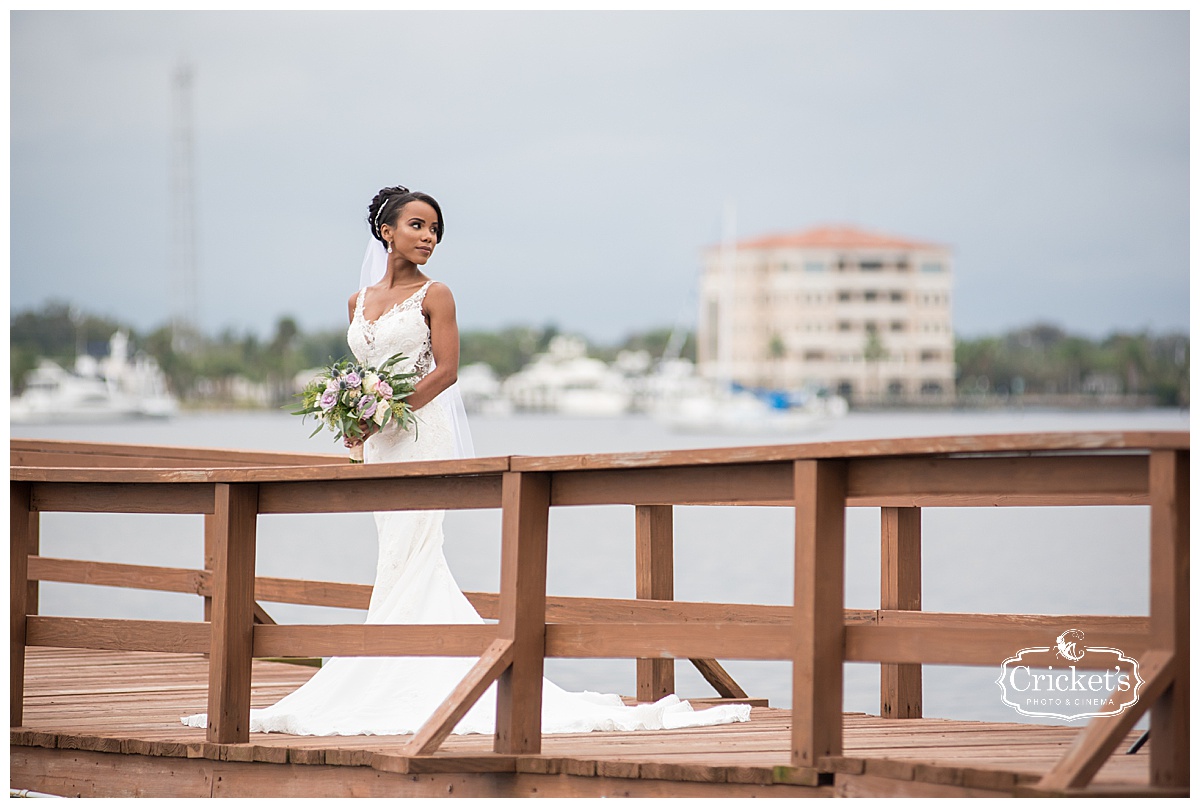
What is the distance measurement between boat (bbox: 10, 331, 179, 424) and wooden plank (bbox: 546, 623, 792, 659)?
11072 cm

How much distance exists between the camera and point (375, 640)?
4527 millimetres

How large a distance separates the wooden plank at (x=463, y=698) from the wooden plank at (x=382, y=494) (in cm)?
44

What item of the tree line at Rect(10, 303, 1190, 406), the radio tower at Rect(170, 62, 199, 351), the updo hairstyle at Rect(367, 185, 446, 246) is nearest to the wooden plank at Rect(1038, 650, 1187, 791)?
the updo hairstyle at Rect(367, 185, 446, 246)

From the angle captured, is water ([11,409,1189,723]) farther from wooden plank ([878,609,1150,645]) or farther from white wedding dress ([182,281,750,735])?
white wedding dress ([182,281,750,735])

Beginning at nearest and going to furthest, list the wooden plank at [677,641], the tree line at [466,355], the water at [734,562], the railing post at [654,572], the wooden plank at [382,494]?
the wooden plank at [677,641], the wooden plank at [382,494], the railing post at [654,572], the water at [734,562], the tree line at [466,355]

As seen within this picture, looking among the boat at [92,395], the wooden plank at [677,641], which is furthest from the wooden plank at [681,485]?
the boat at [92,395]

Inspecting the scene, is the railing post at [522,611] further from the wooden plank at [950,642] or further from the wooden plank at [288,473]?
the wooden plank at [950,642]

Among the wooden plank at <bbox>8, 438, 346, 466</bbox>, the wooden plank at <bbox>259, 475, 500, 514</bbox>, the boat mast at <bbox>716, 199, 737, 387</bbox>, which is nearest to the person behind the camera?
the wooden plank at <bbox>259, 475, 500, 514</bbox>

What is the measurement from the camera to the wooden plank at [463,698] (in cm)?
414

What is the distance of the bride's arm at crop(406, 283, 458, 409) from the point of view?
5469mm

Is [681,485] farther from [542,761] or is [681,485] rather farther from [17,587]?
[17,587]

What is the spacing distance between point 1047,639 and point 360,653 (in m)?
2.05

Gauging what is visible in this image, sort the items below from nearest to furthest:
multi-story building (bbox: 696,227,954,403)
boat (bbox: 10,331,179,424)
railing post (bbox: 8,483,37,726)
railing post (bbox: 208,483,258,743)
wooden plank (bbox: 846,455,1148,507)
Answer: wooden plank (bbox: 846,455,1148,507)
railing post (bbox: 208,483,258,743)
railing post (bbox: 8,483,37,726)
boat (bbox: 10,331,179,424)
multi-story building (bbox: 696,227,954,403)

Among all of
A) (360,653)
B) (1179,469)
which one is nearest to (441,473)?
(360,653)
